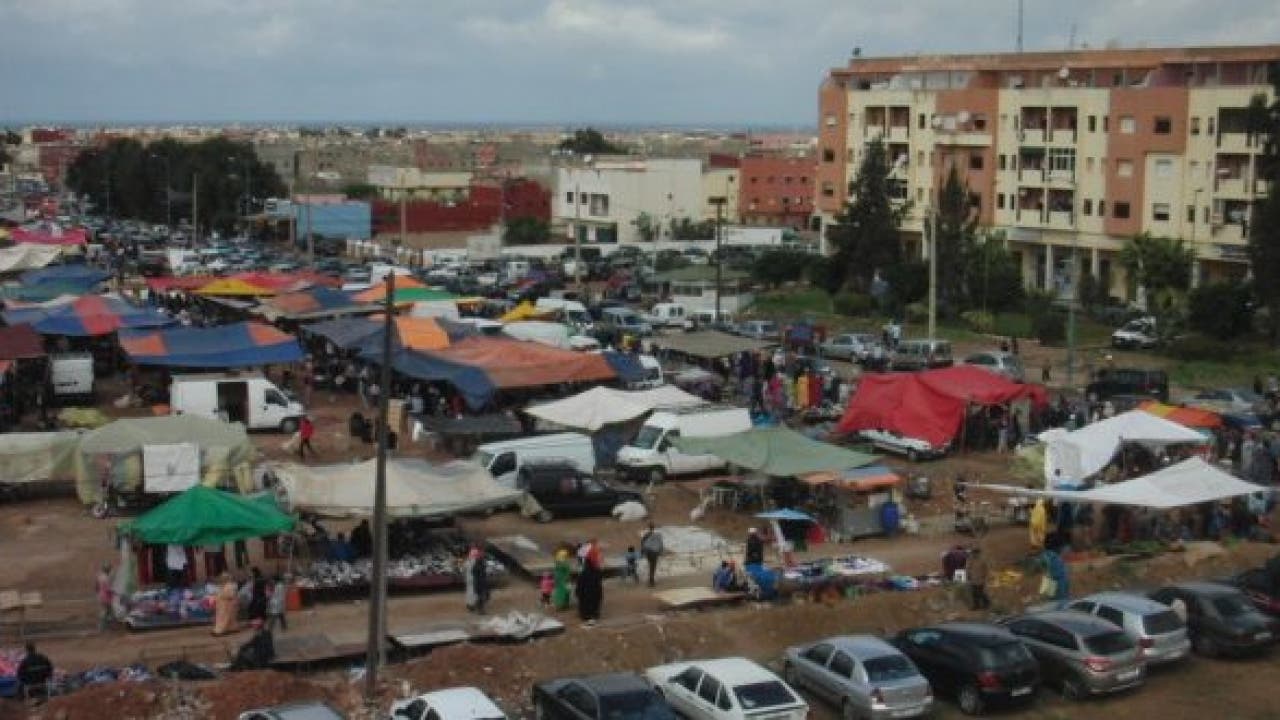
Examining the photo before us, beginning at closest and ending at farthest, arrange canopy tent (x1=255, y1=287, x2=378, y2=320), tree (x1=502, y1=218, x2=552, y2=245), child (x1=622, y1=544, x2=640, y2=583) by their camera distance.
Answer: child (x1=622, y1=544, x2=640, y2=583) < canopy tent (x1=255, y1=287, x2=378, y2=320) < tree (x1=502, y1=218, x2=552, y2=245)

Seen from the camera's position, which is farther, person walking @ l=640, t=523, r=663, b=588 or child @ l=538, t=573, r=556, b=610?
person walking @ l=640, t=523, r=663, b=588

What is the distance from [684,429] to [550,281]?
36.6m

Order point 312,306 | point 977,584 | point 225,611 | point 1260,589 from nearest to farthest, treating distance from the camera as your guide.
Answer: point 225,611 < point 1260,589 < point 977,584 < point 312,306

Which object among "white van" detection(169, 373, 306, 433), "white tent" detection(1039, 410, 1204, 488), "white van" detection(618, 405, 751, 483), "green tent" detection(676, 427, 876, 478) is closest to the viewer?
"green tent" detection(676, 427, 876, 478)

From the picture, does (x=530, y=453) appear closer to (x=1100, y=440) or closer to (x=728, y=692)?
(x=1100, y=440)

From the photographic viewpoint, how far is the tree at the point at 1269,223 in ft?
152

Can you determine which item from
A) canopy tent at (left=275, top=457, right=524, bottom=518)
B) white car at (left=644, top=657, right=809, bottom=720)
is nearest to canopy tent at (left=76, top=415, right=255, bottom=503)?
canopy tent at (left=275, top=457, right=524, bottom=518)

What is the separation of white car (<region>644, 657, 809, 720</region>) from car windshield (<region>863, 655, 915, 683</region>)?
868mm

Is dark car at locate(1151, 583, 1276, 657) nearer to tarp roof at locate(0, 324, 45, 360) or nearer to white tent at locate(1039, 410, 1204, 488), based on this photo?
white tent at locate(1039, 410, 1204, 488)

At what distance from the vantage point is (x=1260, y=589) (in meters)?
19.6

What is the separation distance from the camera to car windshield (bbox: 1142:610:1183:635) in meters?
17.4

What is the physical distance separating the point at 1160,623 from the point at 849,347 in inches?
1070

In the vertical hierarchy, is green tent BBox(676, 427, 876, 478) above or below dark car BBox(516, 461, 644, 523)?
above

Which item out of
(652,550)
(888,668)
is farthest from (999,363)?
(888,668)
